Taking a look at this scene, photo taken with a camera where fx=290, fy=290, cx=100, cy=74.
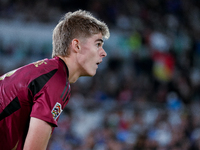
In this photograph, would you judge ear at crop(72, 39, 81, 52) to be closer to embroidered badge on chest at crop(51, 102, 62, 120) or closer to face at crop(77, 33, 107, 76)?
face at crop(77, 33, 107, 76)

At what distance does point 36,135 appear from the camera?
1778mm

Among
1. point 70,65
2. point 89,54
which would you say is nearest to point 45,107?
point 70,65

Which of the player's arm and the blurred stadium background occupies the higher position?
the blurred stadium background

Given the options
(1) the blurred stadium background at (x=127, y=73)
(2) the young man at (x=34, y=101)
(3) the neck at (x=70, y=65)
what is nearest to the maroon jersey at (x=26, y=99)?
(2) the young man at (x=34, y=101)

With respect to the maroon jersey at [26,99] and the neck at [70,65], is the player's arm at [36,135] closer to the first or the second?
the maroon jersey at [26,99]

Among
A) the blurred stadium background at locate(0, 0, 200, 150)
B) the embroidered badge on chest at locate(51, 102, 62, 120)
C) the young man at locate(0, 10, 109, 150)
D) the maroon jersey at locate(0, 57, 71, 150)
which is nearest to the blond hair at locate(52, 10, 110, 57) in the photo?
the young man at locate(0, 10, 109, 150)

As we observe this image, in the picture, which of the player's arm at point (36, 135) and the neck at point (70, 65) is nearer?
the player's arm at point (36, 135)

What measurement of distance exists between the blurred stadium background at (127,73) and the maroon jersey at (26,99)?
16.3 feet

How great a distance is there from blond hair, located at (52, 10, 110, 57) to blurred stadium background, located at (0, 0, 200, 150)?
4798 mm

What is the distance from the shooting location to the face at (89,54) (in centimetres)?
239

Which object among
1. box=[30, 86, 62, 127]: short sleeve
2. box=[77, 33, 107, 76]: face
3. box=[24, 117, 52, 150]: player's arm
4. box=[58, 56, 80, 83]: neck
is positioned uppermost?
box=[77, 33, 107, 76]: face

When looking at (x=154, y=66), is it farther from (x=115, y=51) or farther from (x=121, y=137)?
(x=121, y=137)

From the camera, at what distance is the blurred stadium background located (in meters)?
7.12

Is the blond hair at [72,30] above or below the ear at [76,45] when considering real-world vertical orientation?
above
